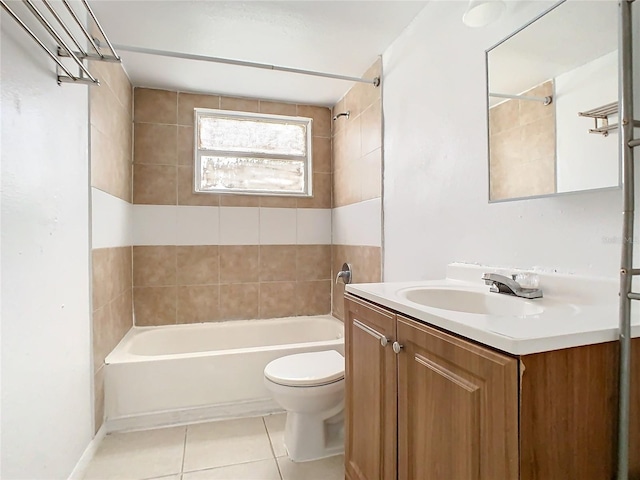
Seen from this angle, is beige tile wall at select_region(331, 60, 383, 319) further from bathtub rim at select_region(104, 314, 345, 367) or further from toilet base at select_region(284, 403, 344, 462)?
toilet base at select_region(284, 403, 344, 462)

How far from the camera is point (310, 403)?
1.69m

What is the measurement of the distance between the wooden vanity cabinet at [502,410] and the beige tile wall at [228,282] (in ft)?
6.82

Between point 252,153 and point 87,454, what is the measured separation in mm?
2314

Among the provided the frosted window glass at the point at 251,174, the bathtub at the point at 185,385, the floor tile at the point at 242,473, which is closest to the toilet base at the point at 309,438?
the floor tile at the point at 242,473

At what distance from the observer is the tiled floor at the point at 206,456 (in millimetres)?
1633

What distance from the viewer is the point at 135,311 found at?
8.93 feet

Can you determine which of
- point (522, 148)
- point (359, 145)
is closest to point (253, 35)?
point (359, 145)

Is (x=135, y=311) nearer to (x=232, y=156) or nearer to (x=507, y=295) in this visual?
(x=232, y=156)

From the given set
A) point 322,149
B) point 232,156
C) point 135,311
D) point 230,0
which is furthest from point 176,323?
point 230,0

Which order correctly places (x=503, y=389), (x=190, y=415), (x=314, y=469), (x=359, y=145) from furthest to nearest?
(x=359, y=145)
(x=190, y=415)
(x=314, y=469)
(x=503, y=389)

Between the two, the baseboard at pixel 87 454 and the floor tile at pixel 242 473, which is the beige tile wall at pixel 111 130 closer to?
the baseboard at pixel 87 454

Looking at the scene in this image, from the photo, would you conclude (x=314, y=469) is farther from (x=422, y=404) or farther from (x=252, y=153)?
(x=252, y=153)

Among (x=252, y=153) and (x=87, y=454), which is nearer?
(x=87, y=454)

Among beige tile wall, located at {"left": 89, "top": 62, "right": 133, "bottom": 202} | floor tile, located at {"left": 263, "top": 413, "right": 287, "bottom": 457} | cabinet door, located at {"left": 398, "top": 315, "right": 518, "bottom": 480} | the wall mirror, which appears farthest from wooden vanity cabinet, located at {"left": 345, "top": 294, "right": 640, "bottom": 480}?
beige tile wall, located at {"left": 89, "top": 62, "right": 133, "bottom": 202}
